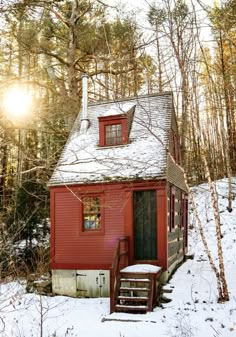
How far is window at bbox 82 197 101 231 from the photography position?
44.2 ft

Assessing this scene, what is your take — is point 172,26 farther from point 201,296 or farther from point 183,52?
point 201,296

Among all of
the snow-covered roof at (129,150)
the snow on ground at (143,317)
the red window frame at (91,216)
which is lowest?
the snow on ground at (143,317)

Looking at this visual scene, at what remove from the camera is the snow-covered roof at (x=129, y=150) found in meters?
12.9

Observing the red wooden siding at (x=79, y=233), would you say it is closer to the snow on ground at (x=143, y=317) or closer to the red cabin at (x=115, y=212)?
the red cabin at (x=115, y=212)

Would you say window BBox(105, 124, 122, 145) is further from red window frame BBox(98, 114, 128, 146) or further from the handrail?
the handrail

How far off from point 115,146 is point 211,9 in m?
9.52

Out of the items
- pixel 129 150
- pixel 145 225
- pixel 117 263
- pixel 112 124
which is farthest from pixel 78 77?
pixel 117 263

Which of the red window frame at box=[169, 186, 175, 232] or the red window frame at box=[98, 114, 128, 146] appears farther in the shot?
the red window frame at box=[98, 114, 128, 146]

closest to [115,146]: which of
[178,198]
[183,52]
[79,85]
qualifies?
[178,198]

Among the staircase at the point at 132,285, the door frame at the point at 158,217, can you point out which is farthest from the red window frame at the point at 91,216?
the staircase at the point at 132,285

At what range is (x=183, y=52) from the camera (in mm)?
8859

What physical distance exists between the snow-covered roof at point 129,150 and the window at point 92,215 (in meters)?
0.86

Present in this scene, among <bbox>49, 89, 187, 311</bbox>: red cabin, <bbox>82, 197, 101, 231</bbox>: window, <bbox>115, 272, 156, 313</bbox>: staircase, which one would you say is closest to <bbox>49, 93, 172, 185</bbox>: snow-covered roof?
<bbox>49, 89, 187, 311</bbox>: red cabin

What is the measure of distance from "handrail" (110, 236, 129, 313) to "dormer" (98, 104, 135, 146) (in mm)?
3846
